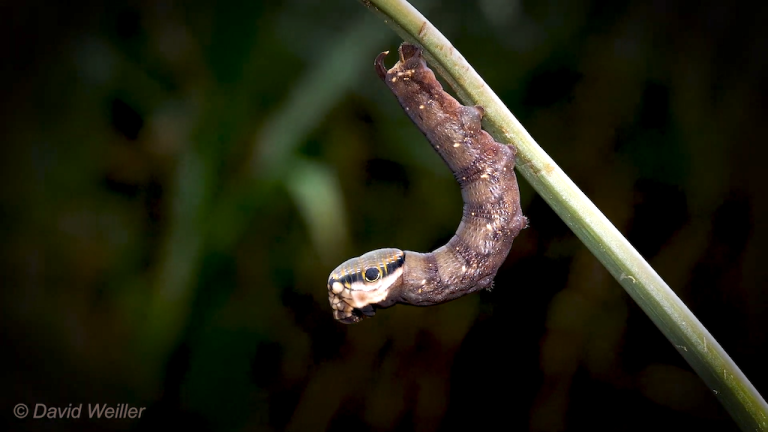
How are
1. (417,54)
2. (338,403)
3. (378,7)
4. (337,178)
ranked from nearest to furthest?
(378,7) → (417,54) → (337,178) → (338,403)

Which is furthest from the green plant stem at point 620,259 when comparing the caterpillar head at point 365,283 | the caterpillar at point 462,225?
the caterpillar head at point 365,283

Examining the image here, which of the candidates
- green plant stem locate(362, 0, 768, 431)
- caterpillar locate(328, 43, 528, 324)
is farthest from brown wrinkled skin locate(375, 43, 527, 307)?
green plant stem locate(362, 0, 768, 431)

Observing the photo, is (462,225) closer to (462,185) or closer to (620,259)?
(462,185)

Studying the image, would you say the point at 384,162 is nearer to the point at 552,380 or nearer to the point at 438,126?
the point at 438,126

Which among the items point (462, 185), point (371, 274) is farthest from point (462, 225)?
point (371, 274)

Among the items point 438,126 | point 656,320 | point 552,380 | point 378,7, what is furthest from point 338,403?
point 378,7

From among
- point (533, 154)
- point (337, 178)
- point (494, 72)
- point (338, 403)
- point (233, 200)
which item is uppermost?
point (494, 72)

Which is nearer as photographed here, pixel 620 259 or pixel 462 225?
pixel 620 259

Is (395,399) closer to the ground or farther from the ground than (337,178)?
closer to the ground
